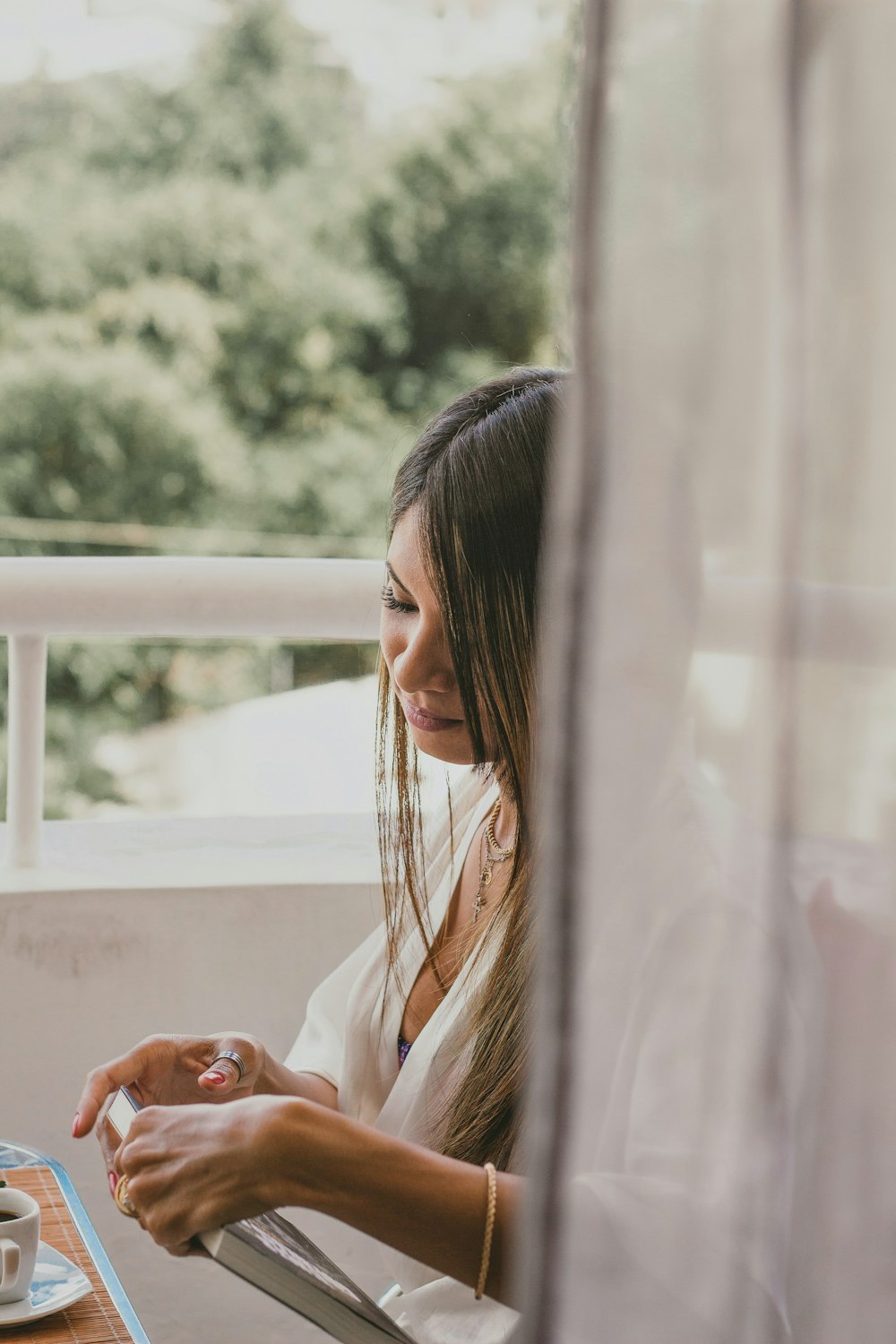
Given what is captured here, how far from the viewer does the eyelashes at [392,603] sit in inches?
37.7

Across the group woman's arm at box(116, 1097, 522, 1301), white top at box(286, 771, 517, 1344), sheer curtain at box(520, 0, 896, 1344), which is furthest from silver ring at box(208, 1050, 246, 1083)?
sheer curtain at box(520, 0, 896, 1344)

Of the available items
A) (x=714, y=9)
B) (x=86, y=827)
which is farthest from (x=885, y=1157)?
(x=86, y=827)

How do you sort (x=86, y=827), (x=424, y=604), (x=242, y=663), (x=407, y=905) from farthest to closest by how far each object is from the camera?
(x=242, y=663) < (x=86, y=827) < (x=407, y=905) < (x=424, y=604)

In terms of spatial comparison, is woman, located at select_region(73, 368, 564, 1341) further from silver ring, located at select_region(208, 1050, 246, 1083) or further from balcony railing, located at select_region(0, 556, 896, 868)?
balcony railing, located at select_region(0, 556, 896, 868)

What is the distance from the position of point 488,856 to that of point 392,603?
0.75 ft

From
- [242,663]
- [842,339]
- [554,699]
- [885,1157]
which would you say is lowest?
[242,663]

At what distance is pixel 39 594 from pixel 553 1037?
91 cm

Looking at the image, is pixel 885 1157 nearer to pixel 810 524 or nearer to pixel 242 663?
pixel 810 524

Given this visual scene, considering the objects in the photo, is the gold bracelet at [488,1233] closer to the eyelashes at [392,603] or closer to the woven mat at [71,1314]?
the woven mat at [71,1314]

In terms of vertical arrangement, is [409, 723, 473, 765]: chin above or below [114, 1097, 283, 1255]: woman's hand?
above

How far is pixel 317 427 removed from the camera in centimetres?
794

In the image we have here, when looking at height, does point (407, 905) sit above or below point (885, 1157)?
below

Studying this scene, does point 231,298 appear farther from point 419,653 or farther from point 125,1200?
point 125,1200

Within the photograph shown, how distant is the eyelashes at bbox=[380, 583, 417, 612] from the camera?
0.96 meters
